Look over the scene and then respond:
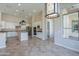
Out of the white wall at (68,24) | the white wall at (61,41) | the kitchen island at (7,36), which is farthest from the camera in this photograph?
the kitchen island at (7,36)

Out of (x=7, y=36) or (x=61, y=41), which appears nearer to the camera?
(x=61, y=41)

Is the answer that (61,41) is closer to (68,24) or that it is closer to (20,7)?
(68,24)

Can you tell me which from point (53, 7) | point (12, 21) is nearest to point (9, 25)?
point (12, 21)

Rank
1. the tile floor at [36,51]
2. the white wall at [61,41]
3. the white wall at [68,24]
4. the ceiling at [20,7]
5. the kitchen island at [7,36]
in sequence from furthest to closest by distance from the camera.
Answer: the ceiling at [20,7]
the kitchen island at [7,36]
the white wall at [68,24]
the white wall at [61,41]
the tile floor at [36,51]

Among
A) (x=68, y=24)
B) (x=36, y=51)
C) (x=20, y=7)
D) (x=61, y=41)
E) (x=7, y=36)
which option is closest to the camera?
(x=36, y=51)

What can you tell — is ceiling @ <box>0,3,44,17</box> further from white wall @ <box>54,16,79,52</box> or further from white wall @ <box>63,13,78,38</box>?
white wall @ <box>63,13,78,38</box>

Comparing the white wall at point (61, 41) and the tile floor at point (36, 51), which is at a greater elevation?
the white wall at point (61, 41)

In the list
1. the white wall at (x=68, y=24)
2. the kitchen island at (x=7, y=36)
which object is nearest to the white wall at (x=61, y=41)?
the white wall at (x=68, y=24)

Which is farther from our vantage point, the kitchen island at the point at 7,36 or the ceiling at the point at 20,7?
the ceiling at the point at 20,7

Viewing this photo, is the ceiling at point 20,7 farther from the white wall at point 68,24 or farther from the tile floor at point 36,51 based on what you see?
the tile floor at point 36,51

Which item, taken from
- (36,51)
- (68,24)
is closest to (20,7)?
(68,24)

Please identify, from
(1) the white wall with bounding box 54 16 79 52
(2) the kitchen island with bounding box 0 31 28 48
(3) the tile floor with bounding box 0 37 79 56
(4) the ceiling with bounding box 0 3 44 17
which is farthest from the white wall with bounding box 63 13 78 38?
(2) the kitchen island with bounding box 0 31 28 48

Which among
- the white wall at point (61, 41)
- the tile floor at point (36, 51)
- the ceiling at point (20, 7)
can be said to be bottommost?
the tile floor at point (36, 51)

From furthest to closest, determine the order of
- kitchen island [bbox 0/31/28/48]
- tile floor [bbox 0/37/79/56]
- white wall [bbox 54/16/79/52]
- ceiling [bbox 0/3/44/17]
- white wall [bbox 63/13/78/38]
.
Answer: ceiling [bbox 0/3/44/17] < kitchen island [bbox 0/31/28/48] < white wall [bbox 63/13/78/38] < white wall [bbox 54/16/79/52] < tile floor [bbox 0/37/79/56]
